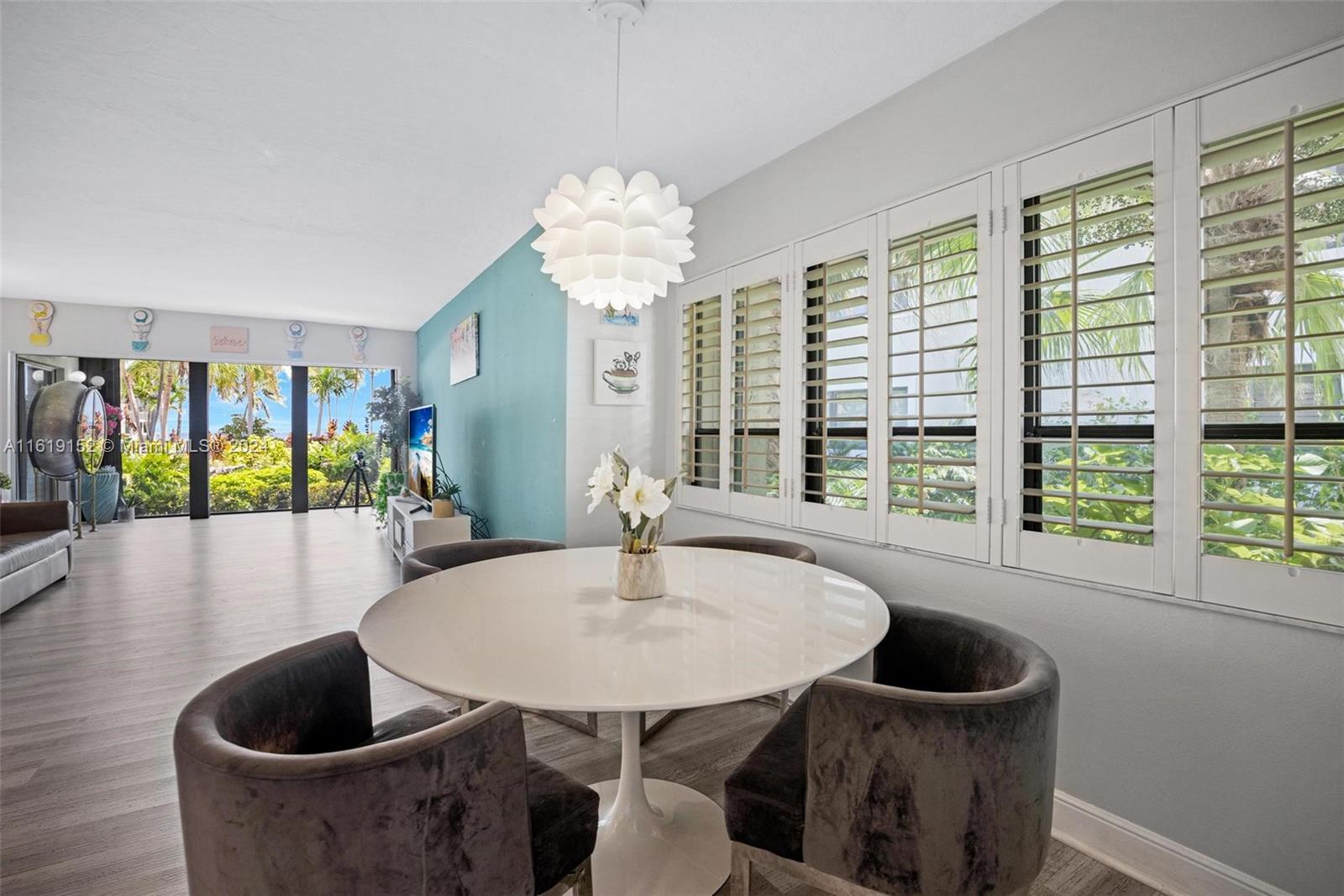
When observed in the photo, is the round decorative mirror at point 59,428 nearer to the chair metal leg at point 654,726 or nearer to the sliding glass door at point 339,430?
the sliding glass door at point 339,430

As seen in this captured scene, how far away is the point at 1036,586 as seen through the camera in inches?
74.6

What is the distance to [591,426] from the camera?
3613mm

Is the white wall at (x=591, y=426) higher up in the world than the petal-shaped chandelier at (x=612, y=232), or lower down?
lower down

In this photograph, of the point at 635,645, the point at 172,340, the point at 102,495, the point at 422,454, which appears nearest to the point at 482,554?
the point at 635,645

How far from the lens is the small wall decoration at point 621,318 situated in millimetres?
3584

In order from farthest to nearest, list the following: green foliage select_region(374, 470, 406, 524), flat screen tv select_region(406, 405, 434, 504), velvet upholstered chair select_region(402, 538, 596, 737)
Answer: green foliage select_region(374, 470, 406, 524)
flat screen tv select_region(406, 405, 434, 504)
velvet upholstered chair select_region(402, 538, 596, 737)

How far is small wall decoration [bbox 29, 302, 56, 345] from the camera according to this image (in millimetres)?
6551

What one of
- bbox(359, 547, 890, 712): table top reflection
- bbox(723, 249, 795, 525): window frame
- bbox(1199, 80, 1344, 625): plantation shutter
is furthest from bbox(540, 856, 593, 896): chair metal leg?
bbox(723, 249, 795, 525): window frame

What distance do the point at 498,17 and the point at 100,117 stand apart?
6.83 ft

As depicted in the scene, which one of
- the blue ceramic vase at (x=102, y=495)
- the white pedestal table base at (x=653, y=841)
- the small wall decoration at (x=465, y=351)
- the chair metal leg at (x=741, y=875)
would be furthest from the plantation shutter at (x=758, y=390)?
the blue ceramic vase at (x=102, y=495)

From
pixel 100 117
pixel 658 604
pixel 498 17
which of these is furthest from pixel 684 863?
pixel 100 117

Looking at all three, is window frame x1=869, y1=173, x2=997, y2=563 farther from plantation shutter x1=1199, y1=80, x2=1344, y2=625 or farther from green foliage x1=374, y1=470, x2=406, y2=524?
green foliage x1=374, y1=470, x2=406, y2=524

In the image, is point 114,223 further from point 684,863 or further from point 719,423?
point 684,863

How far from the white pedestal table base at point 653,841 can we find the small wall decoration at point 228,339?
26.1 ft
